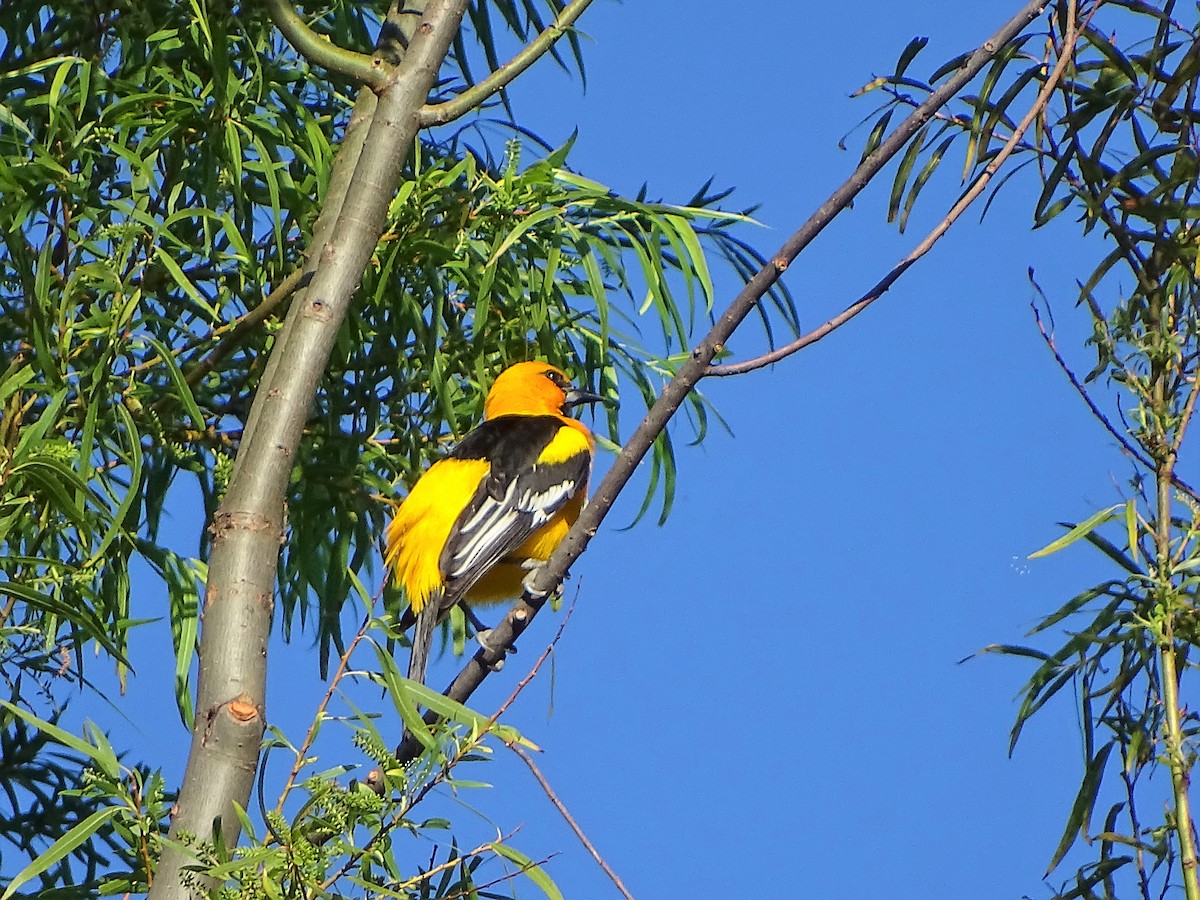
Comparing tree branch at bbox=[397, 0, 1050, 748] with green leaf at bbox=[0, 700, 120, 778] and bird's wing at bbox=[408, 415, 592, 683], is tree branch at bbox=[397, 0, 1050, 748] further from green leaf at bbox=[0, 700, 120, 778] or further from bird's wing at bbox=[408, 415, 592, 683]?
bird's wing at bbox=[408, 415, 592, 683]

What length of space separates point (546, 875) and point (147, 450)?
1409mm

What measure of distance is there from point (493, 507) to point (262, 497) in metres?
1.50

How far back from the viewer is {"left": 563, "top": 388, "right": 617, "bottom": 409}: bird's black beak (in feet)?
10.4

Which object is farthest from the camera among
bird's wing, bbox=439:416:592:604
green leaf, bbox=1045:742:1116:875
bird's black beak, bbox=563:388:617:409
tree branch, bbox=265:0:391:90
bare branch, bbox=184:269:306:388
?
bird's black beak, bbox=563:388:617:409

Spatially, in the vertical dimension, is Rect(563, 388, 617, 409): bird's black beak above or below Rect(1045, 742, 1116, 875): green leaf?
above

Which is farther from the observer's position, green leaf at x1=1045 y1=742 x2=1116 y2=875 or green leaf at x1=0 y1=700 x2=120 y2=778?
green leaf at x1=1045 y1=742 x2=1116 y2=875

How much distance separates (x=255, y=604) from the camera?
62.2 inches

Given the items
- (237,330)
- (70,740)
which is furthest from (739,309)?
(237,330)

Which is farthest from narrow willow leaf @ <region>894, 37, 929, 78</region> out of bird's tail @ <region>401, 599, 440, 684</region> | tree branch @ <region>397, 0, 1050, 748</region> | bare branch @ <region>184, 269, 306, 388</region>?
bird's tail @ <region>401, 599, 440, 684</region>

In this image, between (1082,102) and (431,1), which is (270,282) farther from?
(1082,102)

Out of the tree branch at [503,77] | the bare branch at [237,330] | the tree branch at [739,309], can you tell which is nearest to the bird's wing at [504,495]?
the bare branch at [237,330]

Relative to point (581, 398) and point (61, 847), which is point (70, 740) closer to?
point (61, 847)

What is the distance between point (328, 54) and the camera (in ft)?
6.07

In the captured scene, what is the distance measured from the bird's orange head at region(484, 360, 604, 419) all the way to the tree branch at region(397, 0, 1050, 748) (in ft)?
5.23
